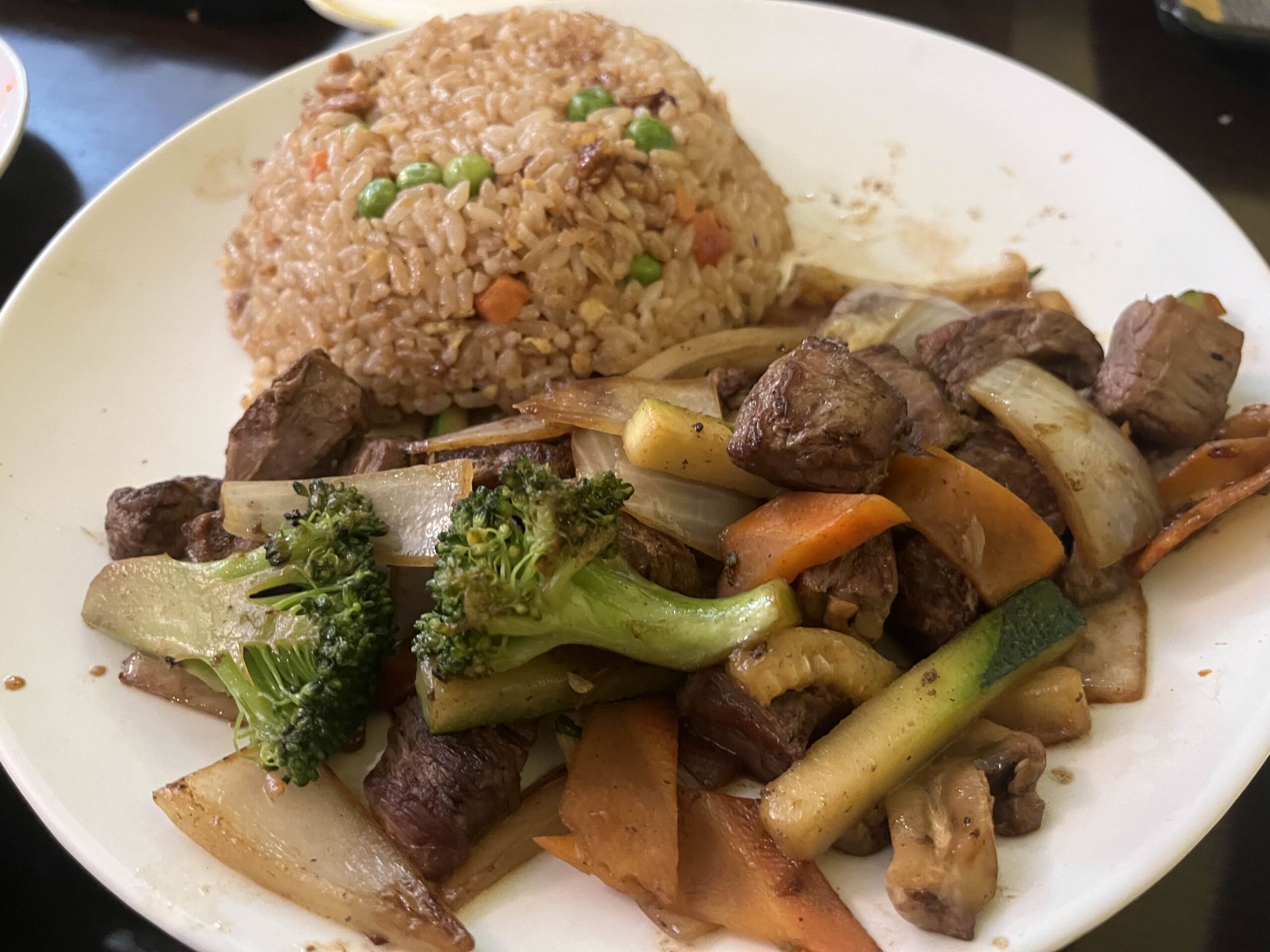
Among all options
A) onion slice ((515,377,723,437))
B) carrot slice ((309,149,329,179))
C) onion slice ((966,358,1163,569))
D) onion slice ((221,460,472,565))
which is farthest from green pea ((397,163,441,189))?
onion slice ((966,358,1163,569))

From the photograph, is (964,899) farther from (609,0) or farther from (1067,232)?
(609,0)

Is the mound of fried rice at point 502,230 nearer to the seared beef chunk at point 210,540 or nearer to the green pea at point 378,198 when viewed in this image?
the green pea at point 378,198

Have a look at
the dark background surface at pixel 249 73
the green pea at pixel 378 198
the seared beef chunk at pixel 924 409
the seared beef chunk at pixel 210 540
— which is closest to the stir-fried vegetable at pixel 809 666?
the seared beef chunk at pixel 924 409

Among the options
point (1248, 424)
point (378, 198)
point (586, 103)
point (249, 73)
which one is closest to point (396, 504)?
point (378, 198)

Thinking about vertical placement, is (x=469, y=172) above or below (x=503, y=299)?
above

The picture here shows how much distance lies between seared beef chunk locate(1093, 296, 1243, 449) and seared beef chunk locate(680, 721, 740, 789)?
1310 mm

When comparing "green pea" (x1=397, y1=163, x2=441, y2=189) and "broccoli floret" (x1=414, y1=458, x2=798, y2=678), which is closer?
"broccoli floret" (x1=414, y1=458, x2=798, y2=678)

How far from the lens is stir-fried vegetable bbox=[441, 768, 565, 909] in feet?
6.15

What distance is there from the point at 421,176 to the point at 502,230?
312 millimetres

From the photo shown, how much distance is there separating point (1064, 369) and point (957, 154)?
113 centimetres

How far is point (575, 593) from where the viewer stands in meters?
1.90

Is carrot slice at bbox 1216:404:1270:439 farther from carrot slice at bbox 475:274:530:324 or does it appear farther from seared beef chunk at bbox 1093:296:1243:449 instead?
carrot slice at bbox 475:274:530:324

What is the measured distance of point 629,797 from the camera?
6.10ft

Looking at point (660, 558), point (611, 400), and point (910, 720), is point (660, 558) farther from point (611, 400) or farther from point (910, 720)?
point (910, 720)
